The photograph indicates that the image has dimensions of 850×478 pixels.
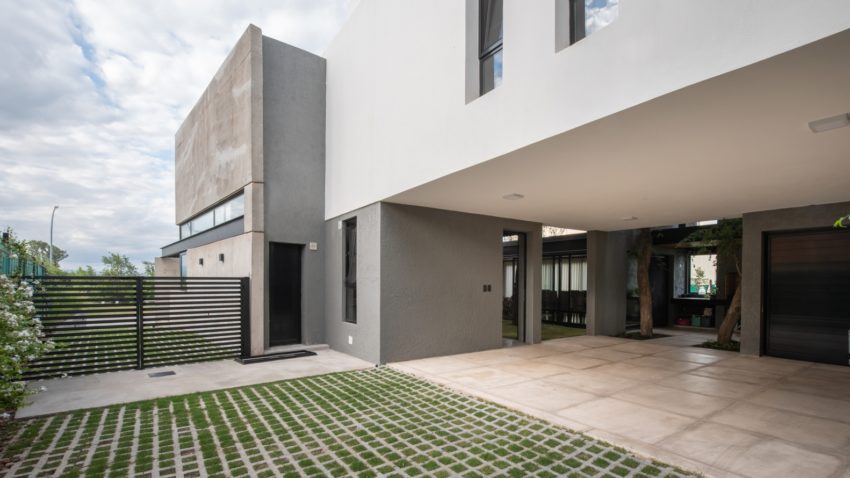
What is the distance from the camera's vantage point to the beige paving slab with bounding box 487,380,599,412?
429 centimetres

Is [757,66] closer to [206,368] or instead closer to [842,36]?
[842,36]

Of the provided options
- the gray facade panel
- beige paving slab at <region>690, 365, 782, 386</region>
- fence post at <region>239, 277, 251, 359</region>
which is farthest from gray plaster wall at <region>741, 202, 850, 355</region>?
the gray facade panel

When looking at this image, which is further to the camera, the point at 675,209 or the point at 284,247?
the point at 284,247

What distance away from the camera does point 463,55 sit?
14.3 ft

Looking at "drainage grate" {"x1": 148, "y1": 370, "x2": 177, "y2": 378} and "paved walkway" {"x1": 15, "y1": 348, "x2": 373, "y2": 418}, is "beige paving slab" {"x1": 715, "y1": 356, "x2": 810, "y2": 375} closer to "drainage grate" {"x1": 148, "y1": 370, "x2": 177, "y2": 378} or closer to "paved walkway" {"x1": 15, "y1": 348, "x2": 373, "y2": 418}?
"paved walkway" {"x1": 15, "y1": 348, "x2": 373, "y2": 418}

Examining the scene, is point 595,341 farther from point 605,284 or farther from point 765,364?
point 765,364

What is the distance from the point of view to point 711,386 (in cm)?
514

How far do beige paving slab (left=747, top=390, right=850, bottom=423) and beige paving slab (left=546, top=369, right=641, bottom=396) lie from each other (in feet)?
4.37

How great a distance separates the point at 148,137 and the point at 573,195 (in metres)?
17.2

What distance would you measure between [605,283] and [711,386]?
483 cm

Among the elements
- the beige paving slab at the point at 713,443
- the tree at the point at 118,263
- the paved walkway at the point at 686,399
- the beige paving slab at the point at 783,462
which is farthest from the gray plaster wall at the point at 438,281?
the tree at the point at 118,263

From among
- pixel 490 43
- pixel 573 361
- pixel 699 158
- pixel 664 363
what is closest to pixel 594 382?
pixel 573 361

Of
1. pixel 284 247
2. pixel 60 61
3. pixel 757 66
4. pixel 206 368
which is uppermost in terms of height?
pixel 60 61

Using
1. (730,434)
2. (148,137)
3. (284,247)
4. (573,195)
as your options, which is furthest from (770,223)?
(148,137)
